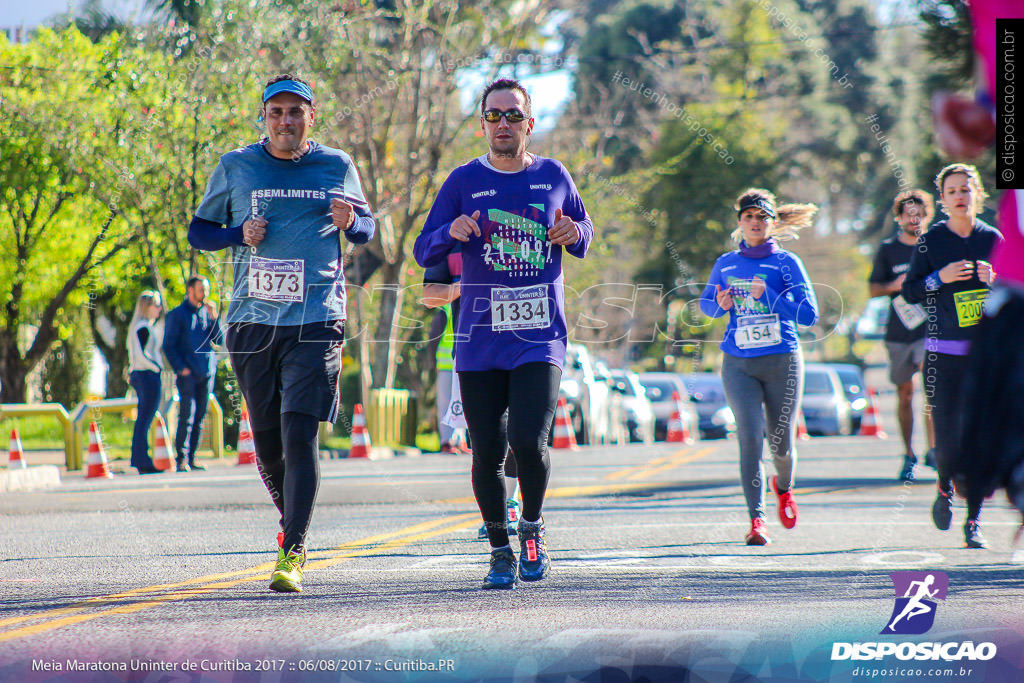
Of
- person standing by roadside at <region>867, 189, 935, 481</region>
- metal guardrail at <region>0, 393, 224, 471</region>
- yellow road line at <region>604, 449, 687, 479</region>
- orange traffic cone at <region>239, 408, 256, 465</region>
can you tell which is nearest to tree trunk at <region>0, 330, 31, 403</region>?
metal guardrail at <region>0, 393, 224, 471</region>

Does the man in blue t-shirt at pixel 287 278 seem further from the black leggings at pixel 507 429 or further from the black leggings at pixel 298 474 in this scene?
the black leggings at pixel 507 429

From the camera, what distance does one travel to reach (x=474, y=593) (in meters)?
5.15

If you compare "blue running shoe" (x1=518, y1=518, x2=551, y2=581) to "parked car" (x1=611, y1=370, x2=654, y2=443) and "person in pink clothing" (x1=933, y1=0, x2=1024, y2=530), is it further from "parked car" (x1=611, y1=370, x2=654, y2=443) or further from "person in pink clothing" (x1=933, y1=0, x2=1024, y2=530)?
"parked car" (x1=611, y1=370, x2=654, y2=443)

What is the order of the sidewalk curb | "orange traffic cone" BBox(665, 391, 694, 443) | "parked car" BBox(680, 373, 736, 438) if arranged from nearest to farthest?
1. the sidewalk curb
2. "orange traffic cone" BBox(665, 391, 694, 443)
3. "parked car" BBox(680, 373, 736, 438)

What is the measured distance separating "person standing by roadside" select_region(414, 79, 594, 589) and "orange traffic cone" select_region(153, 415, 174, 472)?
9.09 metres

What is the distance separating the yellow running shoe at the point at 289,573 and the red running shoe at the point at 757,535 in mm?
2636

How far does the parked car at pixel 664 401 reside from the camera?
22.2 meters

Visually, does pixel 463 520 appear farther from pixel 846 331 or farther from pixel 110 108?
pixel 846 331

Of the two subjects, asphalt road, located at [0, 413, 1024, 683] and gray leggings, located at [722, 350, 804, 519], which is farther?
gray leggings, located at [722, 350, 804, 519]

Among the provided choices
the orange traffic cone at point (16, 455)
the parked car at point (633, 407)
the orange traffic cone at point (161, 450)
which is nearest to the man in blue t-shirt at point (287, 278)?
the orange traffic cone at point (16, 455)

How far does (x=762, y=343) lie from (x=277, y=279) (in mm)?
2956

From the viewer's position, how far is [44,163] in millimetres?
16922

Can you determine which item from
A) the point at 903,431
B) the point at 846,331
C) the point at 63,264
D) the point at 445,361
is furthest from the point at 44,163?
the point at 846,331

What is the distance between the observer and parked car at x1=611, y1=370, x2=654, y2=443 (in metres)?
20.9
